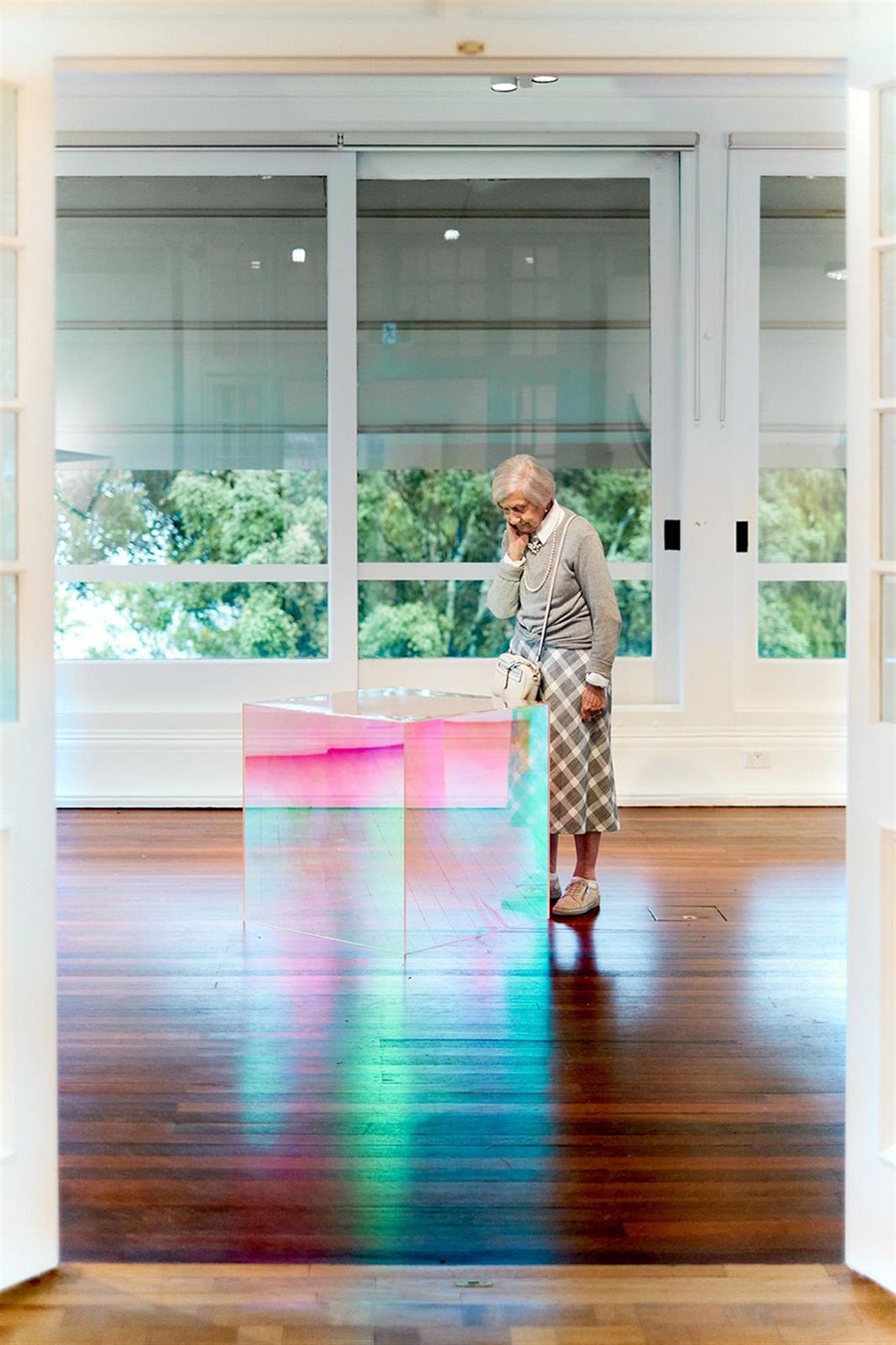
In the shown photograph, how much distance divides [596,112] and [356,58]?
16.5 feet

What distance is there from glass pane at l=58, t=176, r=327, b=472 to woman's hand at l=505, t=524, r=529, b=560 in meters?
2.89

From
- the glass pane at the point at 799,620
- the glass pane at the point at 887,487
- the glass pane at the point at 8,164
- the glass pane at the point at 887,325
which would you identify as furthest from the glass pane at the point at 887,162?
the glass pane at the point at 799,620

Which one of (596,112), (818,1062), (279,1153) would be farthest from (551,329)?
(279,1153)

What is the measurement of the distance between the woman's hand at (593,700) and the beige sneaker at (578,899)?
656mm

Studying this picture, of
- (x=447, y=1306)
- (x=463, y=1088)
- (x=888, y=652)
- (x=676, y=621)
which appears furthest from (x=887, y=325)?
(x=676, y=621)

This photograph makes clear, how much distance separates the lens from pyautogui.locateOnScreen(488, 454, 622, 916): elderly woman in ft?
14.7

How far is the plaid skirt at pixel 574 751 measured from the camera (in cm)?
452

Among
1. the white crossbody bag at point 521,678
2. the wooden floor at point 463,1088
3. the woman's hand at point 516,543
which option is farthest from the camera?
the woman's hand at point 516,543

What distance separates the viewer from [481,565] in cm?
729

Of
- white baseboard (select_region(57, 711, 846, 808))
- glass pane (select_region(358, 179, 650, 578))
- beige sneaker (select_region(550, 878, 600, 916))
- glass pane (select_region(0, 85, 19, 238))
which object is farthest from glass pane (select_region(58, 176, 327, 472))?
glass pane (select_region(0, 85, 19, 238))

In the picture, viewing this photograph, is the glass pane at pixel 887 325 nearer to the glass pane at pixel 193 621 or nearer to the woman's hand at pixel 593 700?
the woman's hand at pixel 593 700

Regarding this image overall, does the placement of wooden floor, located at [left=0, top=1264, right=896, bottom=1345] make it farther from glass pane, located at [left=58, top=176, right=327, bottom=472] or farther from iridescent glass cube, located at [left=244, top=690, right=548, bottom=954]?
glass pane, located at [left=58, top=176, right=327, bottom=472]

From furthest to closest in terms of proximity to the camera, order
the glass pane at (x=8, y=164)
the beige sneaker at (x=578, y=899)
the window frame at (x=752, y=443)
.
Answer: the window frame at (x=752, y=443) < the beige sneaker at (x=578, y=899) < the glass pane at (x=8, y=164)

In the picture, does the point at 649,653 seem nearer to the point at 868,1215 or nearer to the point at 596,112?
the point at 596,112
